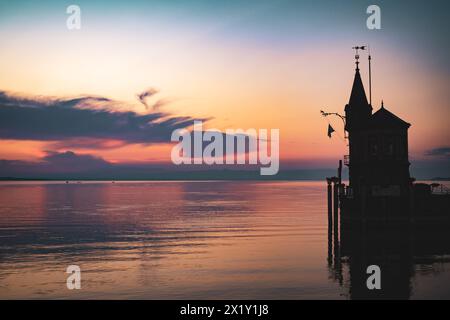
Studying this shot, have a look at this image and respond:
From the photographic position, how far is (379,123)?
154 feet

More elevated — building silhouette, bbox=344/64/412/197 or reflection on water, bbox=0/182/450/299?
building silhouette, bbox=344/64/412/197

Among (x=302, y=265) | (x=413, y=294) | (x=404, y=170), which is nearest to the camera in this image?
(x=413, y=294)

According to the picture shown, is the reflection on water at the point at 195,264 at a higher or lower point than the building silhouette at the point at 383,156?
lower

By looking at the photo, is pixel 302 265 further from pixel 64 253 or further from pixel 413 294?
pixel 64 253

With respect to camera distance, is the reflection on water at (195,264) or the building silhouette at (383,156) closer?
the reflection on water at (195,264)

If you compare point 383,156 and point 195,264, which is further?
point 383,156

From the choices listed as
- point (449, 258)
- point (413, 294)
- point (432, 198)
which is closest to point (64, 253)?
point (413, 294)

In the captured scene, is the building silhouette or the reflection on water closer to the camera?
the reflection on water

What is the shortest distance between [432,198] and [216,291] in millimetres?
28609

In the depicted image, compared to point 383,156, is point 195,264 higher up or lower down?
lower down

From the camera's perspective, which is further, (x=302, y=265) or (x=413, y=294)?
(x=302, y=265)

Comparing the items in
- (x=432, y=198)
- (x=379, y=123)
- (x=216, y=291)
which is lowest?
(x=216, y=291)
